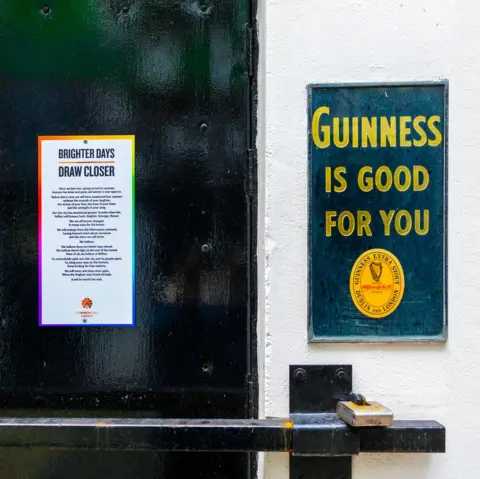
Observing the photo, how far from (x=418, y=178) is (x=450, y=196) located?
82mm

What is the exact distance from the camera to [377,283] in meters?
1.01

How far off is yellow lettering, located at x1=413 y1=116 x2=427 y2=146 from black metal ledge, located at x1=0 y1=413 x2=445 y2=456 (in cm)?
62

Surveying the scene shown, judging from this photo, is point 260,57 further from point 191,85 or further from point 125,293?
point 125,293

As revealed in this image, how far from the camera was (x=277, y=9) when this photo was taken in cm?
102

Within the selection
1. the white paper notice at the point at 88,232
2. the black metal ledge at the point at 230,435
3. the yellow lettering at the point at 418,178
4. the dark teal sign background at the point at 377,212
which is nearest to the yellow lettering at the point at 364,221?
the dark teal sign background at the point at 377,212

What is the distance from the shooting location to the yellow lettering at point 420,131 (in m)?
1.01

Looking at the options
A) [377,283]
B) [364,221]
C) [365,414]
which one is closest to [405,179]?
[364,221]

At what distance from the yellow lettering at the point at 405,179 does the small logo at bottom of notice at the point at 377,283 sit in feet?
0.49

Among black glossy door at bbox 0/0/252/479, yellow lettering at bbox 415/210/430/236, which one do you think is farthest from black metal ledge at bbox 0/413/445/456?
yellow lettering at bbox 415/210/430/236

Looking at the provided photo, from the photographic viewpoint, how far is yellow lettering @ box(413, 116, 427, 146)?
1009 millimetres

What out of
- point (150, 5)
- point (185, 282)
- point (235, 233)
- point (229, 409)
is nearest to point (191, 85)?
point (150, 5)

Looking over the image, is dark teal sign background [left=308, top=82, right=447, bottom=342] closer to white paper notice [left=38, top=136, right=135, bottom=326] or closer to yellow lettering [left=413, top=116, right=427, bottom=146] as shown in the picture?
yellow lettering [left=413, top=116, right=427, bottom=146]

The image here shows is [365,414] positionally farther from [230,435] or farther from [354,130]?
[354,130]

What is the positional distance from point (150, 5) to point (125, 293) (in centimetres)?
73
